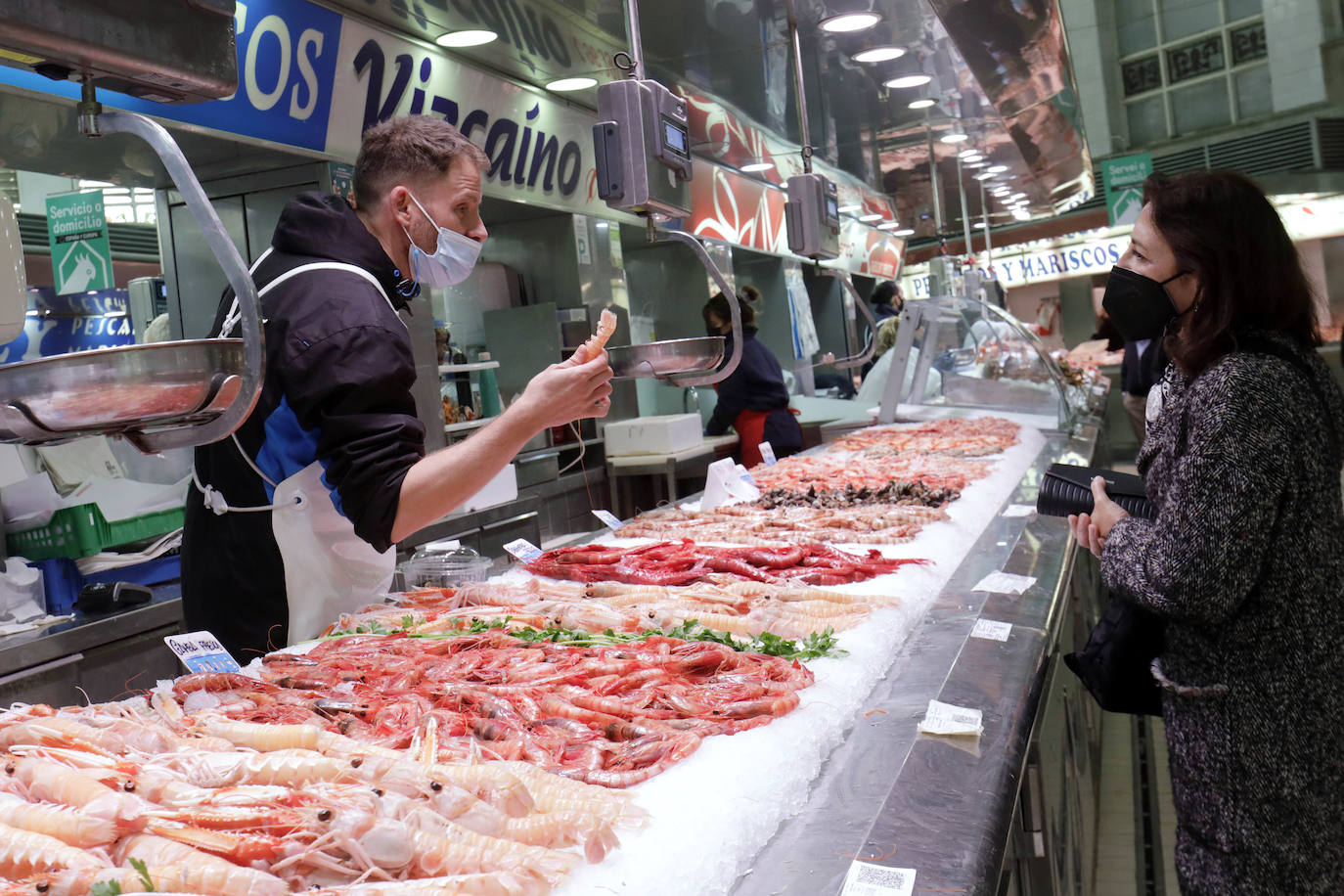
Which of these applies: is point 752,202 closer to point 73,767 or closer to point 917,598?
point 917,598

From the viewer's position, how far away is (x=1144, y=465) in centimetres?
231

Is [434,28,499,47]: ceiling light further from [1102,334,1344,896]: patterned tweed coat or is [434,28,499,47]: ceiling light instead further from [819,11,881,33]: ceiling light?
[1102,334,1344,896]: patterned tweed coat

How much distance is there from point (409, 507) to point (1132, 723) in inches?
158

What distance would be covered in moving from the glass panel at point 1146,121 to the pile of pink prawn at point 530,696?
23.8 m

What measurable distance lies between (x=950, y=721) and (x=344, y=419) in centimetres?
129

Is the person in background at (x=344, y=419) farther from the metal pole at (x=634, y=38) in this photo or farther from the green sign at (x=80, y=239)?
the green sign at (x=80, y=239)

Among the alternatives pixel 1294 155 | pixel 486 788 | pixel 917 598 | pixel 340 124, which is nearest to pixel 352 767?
pixel 486 788

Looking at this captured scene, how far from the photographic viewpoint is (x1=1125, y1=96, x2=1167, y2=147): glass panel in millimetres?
22438

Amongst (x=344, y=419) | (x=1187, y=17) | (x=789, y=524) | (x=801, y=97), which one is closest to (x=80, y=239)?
(x=801, y=97)

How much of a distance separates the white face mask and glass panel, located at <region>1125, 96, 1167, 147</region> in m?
23.2

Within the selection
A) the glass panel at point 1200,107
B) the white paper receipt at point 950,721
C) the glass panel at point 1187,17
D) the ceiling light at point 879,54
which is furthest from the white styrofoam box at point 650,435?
the glass panel at point 1187,17

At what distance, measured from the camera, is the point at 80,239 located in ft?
19.4

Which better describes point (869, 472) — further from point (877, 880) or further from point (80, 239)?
point (80, 239)

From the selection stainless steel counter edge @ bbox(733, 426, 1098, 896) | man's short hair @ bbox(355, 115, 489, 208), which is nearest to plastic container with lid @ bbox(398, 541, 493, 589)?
man's short hair @ bbox(355, 115, 489, 208)
